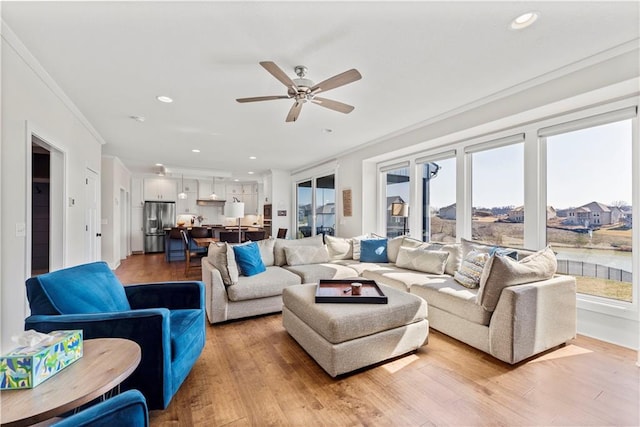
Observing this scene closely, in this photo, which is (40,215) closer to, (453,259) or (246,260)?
(246,260)

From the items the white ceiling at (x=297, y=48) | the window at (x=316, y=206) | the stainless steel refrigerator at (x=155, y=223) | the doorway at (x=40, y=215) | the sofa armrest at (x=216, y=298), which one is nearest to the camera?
the white ceiling at (x=297, y=48)

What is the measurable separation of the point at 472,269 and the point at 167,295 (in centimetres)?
293

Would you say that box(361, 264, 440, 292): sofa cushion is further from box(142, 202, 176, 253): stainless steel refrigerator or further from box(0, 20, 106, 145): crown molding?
box(142, 202, 176, 253): stainless steel refrigerator

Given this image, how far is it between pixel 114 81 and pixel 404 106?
3196 mm

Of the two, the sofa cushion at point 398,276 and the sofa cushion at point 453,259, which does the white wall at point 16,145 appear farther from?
the sofa cushion at point 453,259

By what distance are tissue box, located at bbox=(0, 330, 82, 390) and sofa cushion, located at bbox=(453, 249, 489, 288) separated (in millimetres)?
3129

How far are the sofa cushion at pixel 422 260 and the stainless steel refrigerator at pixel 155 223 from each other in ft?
25.1

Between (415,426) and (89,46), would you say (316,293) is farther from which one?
(89,46)

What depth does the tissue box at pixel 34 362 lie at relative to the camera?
993 mm

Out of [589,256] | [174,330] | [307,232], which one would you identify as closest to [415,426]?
[174,330]

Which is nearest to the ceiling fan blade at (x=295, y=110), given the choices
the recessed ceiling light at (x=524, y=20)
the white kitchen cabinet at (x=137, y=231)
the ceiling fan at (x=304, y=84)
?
the ceiling fan at (x=304, y=84)

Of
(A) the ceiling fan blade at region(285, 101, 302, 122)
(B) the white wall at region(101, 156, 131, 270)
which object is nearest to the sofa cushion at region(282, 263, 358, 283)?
(A) the ceiling fan blade at region(285, 101, 302, 122)

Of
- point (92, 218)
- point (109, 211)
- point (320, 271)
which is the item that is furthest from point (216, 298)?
point (109, 211)

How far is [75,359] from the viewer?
1195mm
